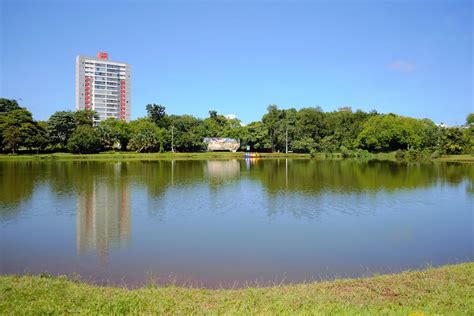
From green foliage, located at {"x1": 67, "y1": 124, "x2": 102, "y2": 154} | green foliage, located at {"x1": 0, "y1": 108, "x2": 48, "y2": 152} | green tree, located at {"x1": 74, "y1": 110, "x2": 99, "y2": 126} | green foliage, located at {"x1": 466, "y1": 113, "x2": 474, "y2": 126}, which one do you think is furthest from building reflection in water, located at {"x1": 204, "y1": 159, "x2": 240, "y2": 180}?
green foliage, located at {"x1": 466, "y1": 113, "x2": 474, "y2": 126}

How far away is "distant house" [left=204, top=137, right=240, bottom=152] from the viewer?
9494 cm

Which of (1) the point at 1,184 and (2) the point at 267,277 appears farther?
(1) the point at 1,184

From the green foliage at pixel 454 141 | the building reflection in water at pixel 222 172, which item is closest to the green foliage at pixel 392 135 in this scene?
the green foliage at pixel 454 141

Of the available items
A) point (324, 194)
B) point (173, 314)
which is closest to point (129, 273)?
point (173, 314)

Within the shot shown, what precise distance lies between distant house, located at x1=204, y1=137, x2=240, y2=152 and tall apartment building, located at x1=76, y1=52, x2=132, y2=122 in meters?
59.8

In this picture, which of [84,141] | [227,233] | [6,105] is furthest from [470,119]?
[6,105]

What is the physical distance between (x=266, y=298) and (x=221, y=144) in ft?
291

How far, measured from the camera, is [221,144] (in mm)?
95625

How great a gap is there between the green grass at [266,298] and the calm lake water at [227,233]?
1.96m

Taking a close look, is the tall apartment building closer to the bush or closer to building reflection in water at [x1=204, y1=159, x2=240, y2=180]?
→ the bush

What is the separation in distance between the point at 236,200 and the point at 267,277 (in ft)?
43.0

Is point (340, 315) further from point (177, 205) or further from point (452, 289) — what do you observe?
point (177, 205)

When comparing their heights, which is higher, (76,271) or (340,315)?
(340,315)

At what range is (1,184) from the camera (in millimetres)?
28531
